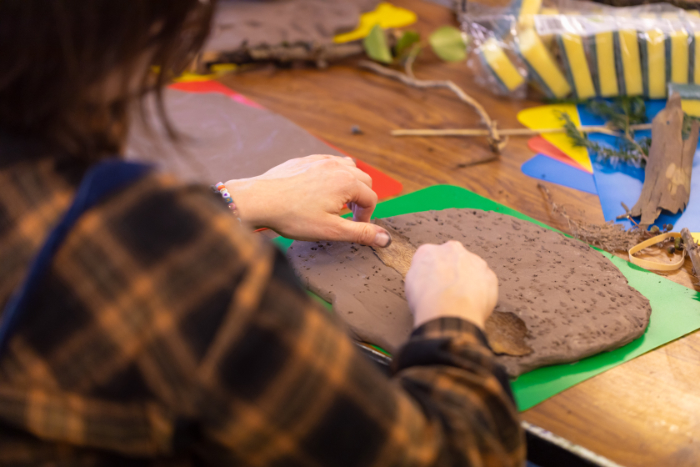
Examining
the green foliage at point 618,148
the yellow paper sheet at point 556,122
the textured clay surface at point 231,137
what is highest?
the green foliage at point 618,148

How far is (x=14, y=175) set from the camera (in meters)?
0.42

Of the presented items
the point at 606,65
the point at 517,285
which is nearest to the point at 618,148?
the point at 606,65

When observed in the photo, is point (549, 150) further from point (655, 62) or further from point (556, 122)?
point (655, 62)

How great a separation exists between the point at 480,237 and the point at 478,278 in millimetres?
374

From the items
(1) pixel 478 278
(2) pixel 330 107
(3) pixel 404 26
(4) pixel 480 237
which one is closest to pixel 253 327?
(1) pixel 478 278

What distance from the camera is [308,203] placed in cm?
100

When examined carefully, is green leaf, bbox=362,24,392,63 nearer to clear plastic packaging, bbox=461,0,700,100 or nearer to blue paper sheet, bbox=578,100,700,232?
clear plastic packaging, bbox=461,0,700,100

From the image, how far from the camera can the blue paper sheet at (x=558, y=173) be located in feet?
4.29

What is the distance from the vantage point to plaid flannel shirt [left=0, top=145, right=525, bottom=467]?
15.7 inches

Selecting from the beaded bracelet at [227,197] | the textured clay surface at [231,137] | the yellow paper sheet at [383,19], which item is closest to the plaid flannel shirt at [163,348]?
the beaded bracelet at [227,197]

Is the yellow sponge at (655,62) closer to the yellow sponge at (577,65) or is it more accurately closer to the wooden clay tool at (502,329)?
the yellow sponge at (577,65)

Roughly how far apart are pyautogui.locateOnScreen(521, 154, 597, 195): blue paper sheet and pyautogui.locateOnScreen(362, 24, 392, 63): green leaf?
2.28 feet

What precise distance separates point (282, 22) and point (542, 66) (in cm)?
94

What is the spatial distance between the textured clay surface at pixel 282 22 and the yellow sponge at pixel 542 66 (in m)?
0.67
